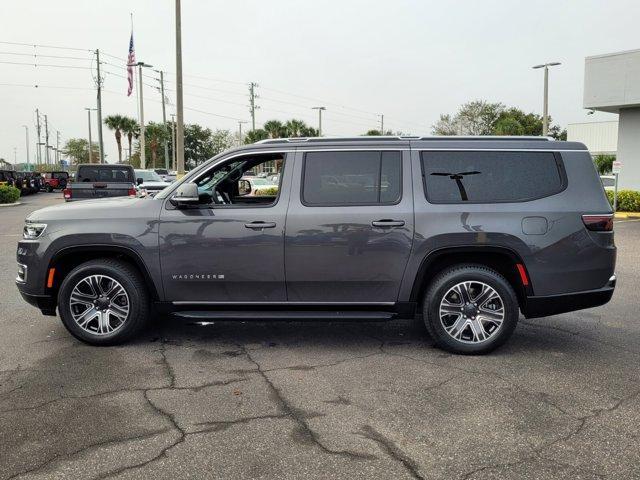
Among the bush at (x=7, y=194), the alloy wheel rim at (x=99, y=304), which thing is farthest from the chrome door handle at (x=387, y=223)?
the bush at (x=7, y=194)

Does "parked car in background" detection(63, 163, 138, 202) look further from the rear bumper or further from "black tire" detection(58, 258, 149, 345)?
the rear bumper

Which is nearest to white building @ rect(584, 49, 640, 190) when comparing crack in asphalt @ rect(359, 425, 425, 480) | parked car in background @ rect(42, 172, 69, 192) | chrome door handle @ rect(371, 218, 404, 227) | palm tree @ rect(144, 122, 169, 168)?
chrome door handle @ rect(371, 218, 404, 227)

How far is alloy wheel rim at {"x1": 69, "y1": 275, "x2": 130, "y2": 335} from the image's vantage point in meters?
5.48

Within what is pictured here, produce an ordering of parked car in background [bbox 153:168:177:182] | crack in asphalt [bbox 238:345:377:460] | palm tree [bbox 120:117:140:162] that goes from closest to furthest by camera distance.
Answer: crack in asphalt [bbox 238:345:377:460], parked car in background [bbox 153:168:177:182], palm tree [bbox 120:117:140:162]

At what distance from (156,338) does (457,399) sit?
3.06 metres

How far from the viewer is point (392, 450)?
351cm

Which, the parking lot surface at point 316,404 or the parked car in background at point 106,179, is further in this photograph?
the parked car in background at point 106,179

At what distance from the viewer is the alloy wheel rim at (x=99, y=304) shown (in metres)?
5.48

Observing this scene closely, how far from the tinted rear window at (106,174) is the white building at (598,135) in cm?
4135

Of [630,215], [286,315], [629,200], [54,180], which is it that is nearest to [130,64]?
[54,180]

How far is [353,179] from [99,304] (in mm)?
2631

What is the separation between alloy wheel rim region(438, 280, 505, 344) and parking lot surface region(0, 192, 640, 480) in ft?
0.76

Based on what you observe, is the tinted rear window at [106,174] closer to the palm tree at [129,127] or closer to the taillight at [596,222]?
the taillight at [596,222]

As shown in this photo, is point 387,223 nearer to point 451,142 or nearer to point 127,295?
point 451,142
